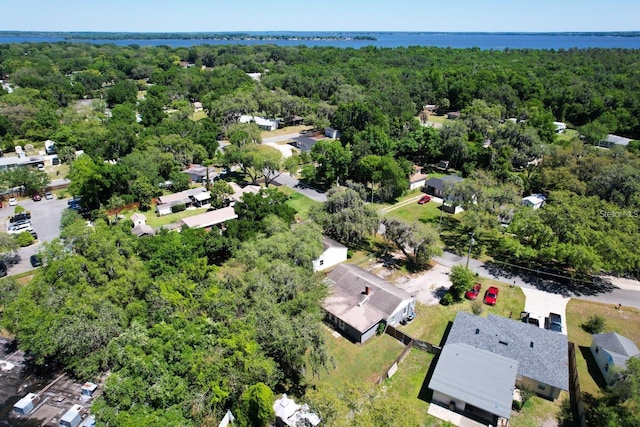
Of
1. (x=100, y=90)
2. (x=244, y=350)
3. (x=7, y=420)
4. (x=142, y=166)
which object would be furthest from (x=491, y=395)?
(x=100, y=90)

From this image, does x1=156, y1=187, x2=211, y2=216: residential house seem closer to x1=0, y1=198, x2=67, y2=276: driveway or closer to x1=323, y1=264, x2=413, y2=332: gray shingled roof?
x1=0, y1=198, x2=67, y2=276: driveway

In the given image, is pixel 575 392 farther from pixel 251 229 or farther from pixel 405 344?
pixel 251 229

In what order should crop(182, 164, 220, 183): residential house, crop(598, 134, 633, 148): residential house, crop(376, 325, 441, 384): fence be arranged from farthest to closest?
1. crop(598, 134, 633, 148): residential house
2. crop(182, 164, 220, 183): residential house
3. crop(376, 325, 441, 384): fence

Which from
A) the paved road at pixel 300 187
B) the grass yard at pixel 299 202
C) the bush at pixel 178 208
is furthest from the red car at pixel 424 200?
the bush at pixel 178 208

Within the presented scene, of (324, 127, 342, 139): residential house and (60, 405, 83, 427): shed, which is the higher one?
(60, 405, 83, 427): shed

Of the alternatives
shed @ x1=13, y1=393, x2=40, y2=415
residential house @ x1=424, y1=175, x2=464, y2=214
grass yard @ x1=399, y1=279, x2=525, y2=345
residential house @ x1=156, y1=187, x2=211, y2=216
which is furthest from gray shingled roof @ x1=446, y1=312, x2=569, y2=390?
residential house @ x1=156, y1=187, x2=211, y2=216

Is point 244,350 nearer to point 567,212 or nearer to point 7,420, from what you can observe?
point 7,420
